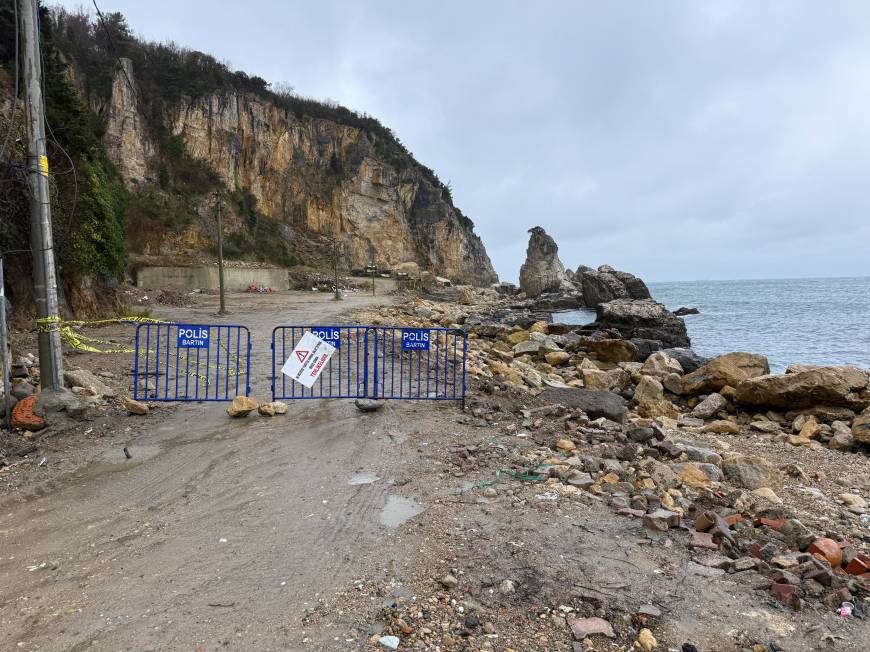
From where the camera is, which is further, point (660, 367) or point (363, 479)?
point (660, 367)

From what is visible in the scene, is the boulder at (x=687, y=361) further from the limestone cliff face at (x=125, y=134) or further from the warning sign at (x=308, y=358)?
the limestone cliff face at (x=125, y=134)

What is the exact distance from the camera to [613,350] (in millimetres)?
19156

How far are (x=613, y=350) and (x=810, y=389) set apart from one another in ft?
27.6

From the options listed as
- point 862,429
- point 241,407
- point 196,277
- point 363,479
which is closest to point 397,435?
point 363,479

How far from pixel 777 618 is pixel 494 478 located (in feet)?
8.68

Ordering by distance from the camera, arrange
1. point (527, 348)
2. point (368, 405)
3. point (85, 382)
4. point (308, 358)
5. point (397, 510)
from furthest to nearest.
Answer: point (527, 348) → point (85, 382) → point (308, 358) → point (368, 405) → point (397, 510)

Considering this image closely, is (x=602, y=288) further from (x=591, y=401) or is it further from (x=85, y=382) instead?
(x=85, y=382)

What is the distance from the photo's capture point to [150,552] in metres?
3.99

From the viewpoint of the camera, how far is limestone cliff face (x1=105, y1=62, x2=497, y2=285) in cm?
5438

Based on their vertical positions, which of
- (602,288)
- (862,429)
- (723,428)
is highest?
(602,288)

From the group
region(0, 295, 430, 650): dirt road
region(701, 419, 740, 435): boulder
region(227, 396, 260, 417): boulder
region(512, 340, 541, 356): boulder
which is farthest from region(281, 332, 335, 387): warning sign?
region(512, 340, 541, 356): boulder

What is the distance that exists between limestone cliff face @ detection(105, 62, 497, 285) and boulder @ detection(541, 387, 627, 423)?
52232 mm

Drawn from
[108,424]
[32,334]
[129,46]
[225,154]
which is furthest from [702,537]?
[129,46]

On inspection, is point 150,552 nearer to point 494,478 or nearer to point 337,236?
point 494,478
